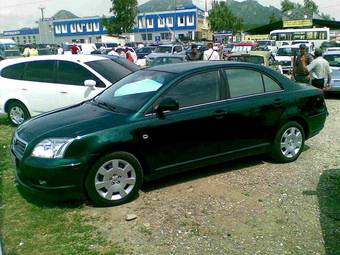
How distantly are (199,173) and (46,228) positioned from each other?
229 centimetres

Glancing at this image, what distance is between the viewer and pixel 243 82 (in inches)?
219

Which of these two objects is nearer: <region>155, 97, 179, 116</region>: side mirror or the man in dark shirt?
<region>155, 97, 179, 116</region>: side mirror

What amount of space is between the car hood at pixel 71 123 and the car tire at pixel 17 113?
4046 mm

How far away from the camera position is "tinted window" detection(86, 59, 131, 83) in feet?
26.9

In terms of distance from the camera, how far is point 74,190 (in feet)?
14.4

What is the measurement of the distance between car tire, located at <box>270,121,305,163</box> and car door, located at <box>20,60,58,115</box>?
4.91 meters

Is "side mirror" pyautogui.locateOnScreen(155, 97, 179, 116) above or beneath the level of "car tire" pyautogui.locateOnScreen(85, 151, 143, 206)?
above

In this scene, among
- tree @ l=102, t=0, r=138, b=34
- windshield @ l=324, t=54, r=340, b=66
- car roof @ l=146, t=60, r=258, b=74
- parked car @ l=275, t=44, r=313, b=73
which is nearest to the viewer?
car roof @ l=146, t=60, r=258, b=74

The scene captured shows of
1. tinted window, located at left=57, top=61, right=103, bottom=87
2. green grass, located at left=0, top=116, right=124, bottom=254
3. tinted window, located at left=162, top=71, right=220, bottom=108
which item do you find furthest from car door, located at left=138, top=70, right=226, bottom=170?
tinted window, located at left=57, top=61, right=103, bottom=87

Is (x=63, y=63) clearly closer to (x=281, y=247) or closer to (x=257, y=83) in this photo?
(x=257, y=83)

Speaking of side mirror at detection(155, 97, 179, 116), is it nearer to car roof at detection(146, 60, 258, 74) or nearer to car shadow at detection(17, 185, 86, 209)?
car roof at detection(146, 60, 258, 74)

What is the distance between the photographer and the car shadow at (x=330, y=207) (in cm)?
380

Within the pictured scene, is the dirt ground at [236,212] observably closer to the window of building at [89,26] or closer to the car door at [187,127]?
the car door at [187,127]

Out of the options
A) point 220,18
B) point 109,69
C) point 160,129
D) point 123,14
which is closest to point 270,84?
point 160,129
